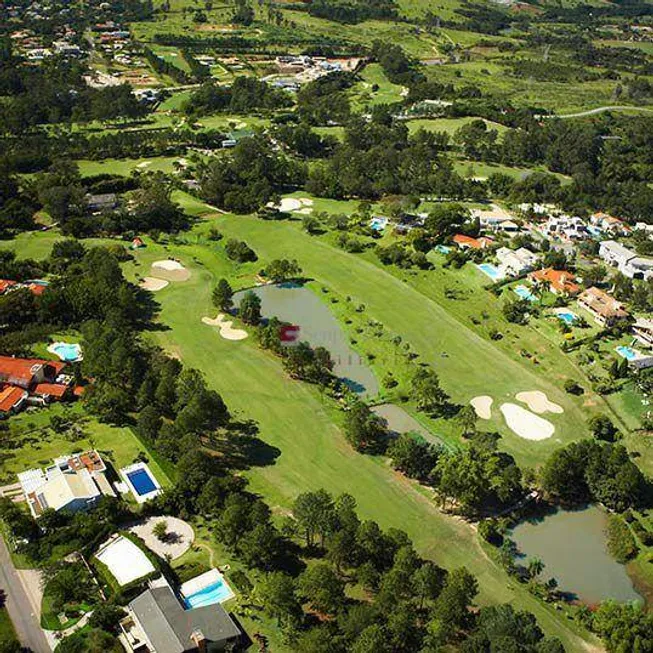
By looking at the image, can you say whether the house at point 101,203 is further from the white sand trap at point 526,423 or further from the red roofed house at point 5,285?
the white sand trap at point 526,423

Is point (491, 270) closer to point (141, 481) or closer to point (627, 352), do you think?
point (627, 352)

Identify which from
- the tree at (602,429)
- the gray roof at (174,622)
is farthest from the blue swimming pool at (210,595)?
the tree at (602,429)

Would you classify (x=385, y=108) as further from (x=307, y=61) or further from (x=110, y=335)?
(x=110, y=335)

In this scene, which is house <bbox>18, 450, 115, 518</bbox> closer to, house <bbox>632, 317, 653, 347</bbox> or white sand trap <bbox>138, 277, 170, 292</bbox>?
white sand trap <bbox>138, 277, 170, 292</bbox>

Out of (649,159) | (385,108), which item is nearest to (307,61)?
(385,108)

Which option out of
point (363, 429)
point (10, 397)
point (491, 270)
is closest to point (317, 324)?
point (363, 429)

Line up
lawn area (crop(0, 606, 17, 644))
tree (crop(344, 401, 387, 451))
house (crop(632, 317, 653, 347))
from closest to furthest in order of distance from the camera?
lawn area (crop(0, 606, 17, 644)) → tree (crop(344, 401, 387, 451)) → house (crop(632, 317, 653, 347))

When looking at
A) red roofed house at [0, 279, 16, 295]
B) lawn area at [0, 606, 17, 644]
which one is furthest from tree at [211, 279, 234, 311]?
lawn area at [0, 606, 17, 644]
